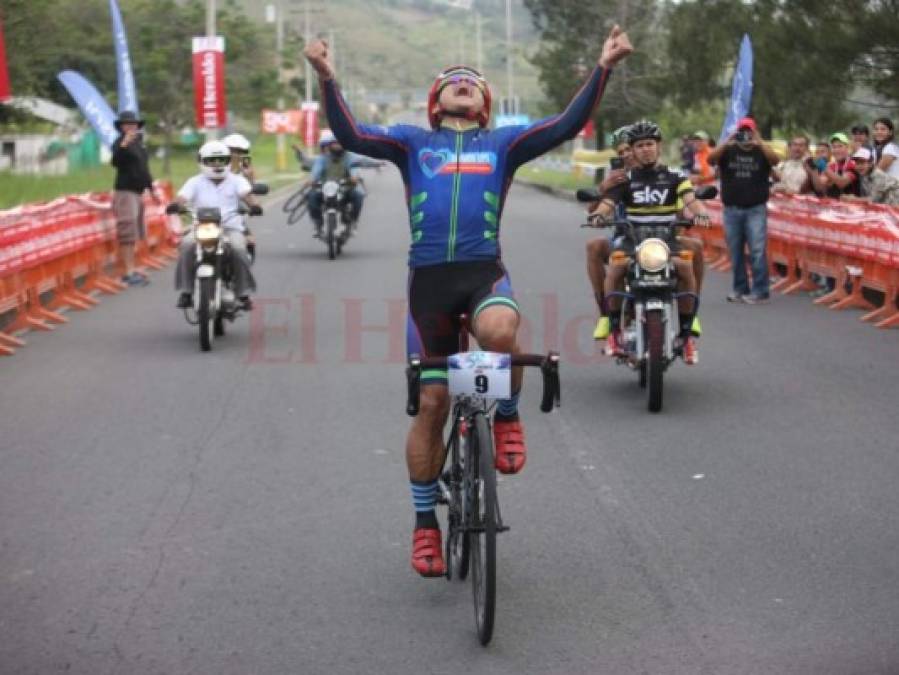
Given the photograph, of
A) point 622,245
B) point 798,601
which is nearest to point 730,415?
point 622,245

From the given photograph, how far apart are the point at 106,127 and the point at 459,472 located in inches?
750

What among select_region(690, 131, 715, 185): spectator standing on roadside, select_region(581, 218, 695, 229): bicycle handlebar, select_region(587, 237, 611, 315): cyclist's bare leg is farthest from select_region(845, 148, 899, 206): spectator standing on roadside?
select_region(581, 218, 695, 229): bicycle handlebar

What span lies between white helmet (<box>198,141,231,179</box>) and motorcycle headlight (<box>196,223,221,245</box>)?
63cm

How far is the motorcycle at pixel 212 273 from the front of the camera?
1379 cm

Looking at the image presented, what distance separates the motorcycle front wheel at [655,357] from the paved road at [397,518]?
0.45 ft

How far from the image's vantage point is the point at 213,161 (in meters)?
14.7

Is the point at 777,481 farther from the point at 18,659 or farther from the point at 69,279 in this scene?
the point at 69,279

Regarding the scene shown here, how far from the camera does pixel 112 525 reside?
7.74 m

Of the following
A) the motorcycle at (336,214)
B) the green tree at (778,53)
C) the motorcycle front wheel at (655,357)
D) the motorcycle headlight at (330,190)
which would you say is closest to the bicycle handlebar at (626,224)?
the motorcycle front wheel at (655,357)

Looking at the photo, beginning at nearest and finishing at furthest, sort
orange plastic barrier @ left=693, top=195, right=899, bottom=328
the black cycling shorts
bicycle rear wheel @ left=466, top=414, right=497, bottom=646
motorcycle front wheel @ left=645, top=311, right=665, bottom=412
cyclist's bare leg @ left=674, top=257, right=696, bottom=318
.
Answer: bicycle rear wheel @ left=466, top=414, right=497, bottom=646 → the black cycling shorts → motorcycle front wheel @ left=645, top=311, right=665, bottom=412 → cyclist's bare leg @ left=674, top=257, right=696, bottom=318 → orange plastic barrier @ left=693, top=195, right=899, bottom=328

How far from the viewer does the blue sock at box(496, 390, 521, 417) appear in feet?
21.1

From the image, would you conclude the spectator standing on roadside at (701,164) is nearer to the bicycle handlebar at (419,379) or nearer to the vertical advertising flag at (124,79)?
the vertical advertising flag at (124,79)

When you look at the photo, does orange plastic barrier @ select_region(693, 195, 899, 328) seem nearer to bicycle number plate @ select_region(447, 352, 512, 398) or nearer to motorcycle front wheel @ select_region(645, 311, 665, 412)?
motorcycle front wheel @ select_region(645, 311, 665, 412)

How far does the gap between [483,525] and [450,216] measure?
49.4 inches
